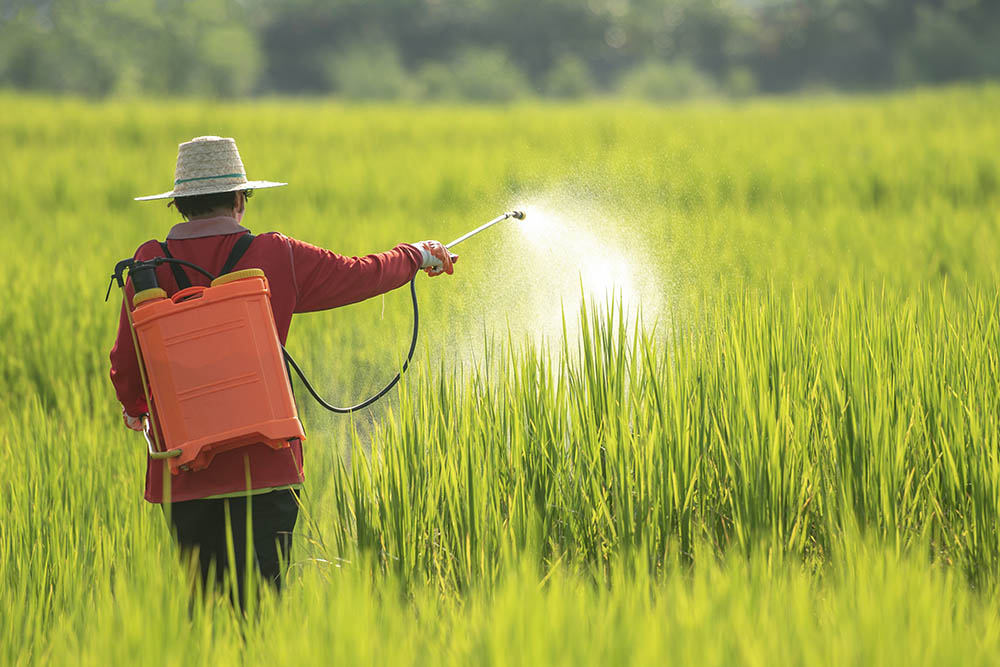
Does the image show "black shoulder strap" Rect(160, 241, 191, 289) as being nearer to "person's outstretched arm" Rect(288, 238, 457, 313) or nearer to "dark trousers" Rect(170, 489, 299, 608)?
"person's outstretched arm" Rect(288, 238, 457, 313)

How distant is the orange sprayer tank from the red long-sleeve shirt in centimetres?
11

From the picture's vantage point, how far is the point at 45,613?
99.1 inches

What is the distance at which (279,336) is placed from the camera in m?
2.65

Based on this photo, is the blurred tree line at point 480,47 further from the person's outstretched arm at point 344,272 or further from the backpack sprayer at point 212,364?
the backpack sprayer at point 212,364

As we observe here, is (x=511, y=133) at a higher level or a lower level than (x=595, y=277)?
higher

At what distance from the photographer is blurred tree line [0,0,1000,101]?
49812 millimetres

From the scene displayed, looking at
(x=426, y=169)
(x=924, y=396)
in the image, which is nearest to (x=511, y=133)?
(x=426, y=169)

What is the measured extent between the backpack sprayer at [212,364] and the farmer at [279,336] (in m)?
0.11

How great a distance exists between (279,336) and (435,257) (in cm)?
54

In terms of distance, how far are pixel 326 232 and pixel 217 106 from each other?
1129 cm

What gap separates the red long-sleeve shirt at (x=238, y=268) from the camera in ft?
8.16

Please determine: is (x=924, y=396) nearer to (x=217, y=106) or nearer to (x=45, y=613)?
(x=45, y=613)

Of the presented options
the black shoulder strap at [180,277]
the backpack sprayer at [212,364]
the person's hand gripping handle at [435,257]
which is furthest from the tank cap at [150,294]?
the person's hand gripping handle at [435,257]

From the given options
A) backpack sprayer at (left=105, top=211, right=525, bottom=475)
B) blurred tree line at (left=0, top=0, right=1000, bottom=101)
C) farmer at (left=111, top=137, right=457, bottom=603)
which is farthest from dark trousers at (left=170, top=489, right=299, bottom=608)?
blurred tree line at (left=0, top=0, right=1000, bottom=101)
